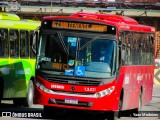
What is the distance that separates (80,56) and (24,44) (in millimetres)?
5784

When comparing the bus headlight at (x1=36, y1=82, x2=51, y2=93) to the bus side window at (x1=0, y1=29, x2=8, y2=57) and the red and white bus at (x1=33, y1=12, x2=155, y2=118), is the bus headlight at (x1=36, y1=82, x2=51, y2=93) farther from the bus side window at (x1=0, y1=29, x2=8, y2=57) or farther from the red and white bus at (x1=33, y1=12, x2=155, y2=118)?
the bus side window at (x1=0, y1=29, x2=8, y2=57)

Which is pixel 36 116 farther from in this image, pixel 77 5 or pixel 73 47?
pixel 77 5

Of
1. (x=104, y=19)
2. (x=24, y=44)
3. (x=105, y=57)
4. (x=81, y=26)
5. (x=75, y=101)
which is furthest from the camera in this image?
(x=24, y=44)

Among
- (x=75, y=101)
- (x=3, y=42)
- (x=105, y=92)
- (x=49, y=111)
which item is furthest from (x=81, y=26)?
(x=3, y=42)

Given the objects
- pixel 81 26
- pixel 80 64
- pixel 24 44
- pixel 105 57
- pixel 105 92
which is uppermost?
pixel 81 26

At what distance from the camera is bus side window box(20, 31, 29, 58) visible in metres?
22.9

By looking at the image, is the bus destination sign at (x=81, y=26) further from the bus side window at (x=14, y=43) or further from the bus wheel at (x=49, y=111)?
the bus side window at (x=14, y=43)

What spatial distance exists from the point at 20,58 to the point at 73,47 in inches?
211

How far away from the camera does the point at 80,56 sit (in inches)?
693

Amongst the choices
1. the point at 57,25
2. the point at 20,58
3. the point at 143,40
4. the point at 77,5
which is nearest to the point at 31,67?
the point at 20,58

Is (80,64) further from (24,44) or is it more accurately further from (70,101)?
(24,44)

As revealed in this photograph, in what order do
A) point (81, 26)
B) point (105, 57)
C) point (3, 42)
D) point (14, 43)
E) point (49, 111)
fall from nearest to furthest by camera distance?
1. point (105, 57)
2. point (81, 26)
3. point (49, 111)
4. point (3, 42)
5. point (14, 43)

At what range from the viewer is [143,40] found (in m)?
21.8

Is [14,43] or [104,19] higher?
[104,19]
